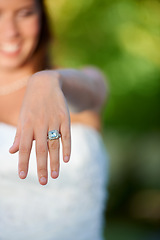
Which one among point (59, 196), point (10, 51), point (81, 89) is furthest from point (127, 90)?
point (10, 51)

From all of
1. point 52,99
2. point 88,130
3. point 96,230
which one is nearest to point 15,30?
point 52,99

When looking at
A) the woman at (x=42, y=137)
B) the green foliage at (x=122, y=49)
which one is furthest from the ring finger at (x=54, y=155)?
the green foliage at (x=122, y=49)

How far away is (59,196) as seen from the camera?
0.92 meters

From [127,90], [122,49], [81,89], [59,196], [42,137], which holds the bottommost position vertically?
[59,196]

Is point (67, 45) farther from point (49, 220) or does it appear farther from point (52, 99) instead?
point (52, 99)

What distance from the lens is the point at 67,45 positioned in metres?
2.46

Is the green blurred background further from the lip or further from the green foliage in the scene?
the lip

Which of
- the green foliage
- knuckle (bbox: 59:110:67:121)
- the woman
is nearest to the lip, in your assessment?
the woman

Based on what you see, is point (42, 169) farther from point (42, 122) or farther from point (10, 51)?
point (10, 51)

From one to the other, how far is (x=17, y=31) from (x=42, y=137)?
26cm

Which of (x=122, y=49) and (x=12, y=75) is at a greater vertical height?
(x=122, y=49)

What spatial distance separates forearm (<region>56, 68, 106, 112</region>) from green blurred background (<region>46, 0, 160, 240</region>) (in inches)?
52.5

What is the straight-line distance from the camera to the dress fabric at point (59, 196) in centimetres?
81

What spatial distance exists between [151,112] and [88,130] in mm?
1625
